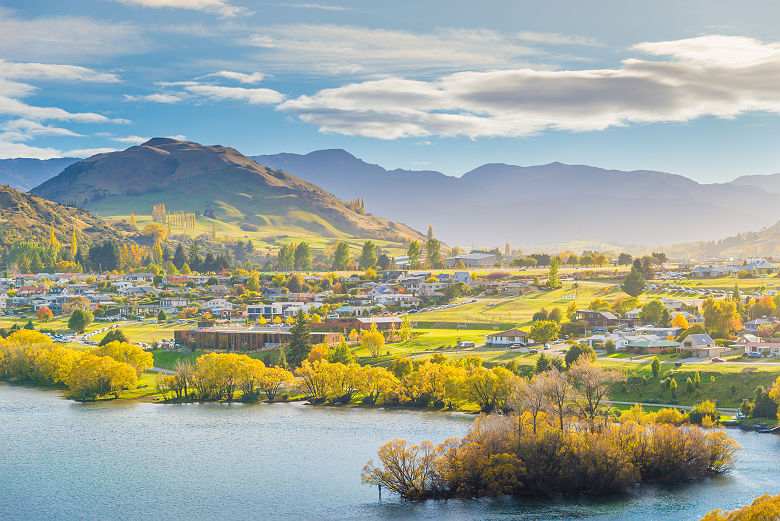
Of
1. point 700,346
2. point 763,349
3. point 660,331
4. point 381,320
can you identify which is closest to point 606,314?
point 660,331

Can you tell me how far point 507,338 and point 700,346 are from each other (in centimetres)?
2374

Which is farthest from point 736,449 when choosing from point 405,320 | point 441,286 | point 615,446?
point 441,286

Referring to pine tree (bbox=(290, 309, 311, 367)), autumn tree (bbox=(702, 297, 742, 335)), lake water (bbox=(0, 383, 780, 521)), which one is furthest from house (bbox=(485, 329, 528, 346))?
lake water (bbox=(0, 383, 780, 521))

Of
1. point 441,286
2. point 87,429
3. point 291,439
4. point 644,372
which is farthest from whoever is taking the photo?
point 441,286

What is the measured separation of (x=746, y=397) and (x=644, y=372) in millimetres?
11106

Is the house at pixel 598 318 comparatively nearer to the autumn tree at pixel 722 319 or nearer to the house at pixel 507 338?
the house at pixel 507 338

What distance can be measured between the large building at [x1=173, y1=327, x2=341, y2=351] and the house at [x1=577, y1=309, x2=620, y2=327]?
34.5 m

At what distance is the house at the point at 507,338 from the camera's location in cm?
10735

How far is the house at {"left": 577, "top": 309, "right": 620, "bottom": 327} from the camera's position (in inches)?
4633

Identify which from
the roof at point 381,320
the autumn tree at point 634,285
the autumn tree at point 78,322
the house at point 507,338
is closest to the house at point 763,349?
the house at point 507,338

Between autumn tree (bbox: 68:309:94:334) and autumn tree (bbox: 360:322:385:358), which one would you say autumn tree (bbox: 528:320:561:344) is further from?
autumn tree (bbox: 68:309:94:334)

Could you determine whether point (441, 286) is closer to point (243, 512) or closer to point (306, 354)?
point (306, 354)

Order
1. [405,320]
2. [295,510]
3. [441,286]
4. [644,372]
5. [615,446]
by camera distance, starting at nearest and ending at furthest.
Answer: [295,510]
[615,446]
[644,372]
[405,320]
[441,286]

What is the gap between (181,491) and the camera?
59.2 metres
